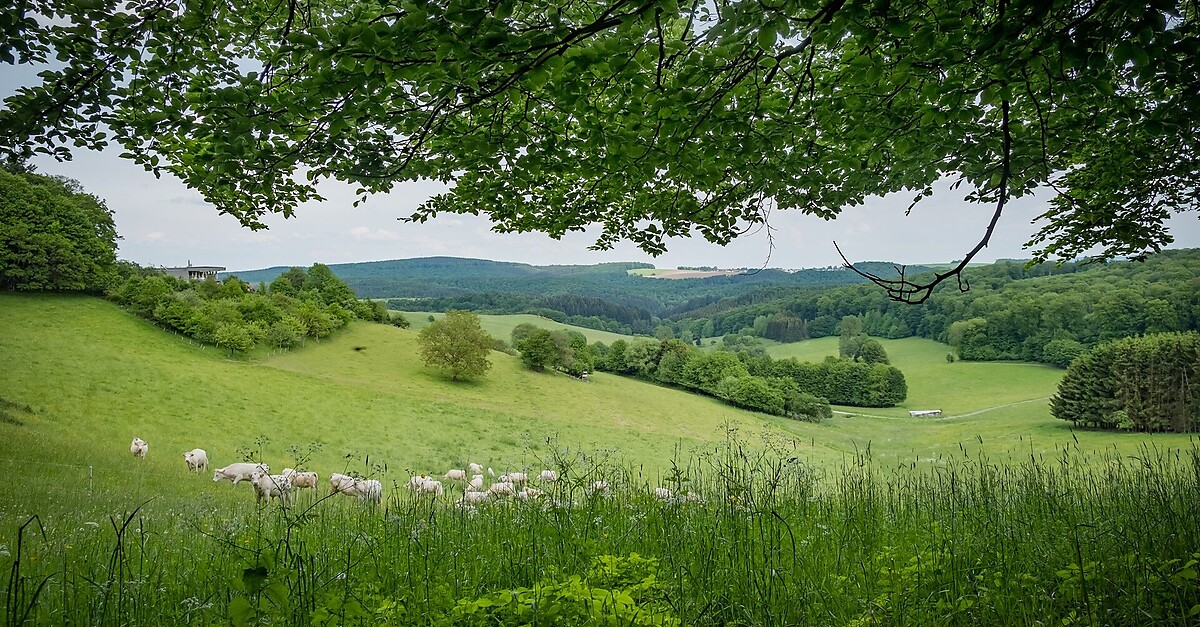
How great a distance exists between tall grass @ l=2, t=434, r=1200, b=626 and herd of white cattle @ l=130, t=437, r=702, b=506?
0.82ft

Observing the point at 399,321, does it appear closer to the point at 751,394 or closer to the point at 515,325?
the point at 515,325

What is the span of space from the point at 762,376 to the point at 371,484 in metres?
33.3

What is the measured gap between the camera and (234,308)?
70.4 feet

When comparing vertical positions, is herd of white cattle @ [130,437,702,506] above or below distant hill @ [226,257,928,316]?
below

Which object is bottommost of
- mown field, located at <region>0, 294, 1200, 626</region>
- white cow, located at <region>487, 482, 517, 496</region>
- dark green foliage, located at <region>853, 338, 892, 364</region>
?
dark green foliage, located at <region>853, 338, 892, 364</region>

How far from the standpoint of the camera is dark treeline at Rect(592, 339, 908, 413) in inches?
1343

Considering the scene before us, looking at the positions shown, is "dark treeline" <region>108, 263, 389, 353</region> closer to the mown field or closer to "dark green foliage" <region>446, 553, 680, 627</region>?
the mown field

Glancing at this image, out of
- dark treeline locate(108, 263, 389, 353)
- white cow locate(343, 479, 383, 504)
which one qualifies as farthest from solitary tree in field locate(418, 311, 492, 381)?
white cow locate(343, 479, 383, 504)

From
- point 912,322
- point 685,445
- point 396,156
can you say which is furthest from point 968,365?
point 396,156

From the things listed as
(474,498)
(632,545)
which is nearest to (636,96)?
(632,545)

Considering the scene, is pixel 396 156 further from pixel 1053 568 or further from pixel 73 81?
pixel 1053 568

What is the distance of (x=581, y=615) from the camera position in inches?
Result: 83.3

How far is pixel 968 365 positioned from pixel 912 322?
4939 mm

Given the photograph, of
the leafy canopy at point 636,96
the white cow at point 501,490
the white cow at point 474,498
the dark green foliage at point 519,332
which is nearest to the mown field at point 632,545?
the white cow at point 474,498
